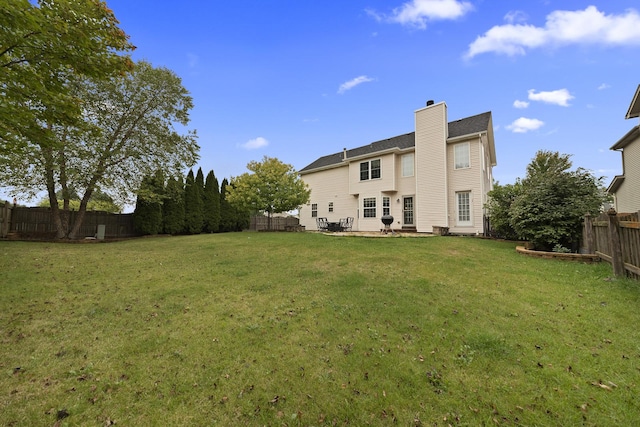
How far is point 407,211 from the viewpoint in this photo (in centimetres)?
1803

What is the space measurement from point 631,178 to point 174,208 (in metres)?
26.3

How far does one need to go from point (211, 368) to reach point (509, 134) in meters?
24.1

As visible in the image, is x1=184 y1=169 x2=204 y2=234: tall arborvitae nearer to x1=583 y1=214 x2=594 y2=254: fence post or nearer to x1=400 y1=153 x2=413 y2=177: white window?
x1=400 y1=153 x2=413 y2=177: white window

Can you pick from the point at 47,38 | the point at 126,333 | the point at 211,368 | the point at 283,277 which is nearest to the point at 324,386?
the point at 211,368

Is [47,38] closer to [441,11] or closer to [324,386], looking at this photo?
[324,386]

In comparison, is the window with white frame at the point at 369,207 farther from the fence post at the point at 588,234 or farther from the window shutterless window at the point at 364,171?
the fence post at the point at 588,234

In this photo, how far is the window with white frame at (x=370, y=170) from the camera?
62.5ft

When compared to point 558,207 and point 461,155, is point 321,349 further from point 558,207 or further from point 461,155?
→ point 461,155

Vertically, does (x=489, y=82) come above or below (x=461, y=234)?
above

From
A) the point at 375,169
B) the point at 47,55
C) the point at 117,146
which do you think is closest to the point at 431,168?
the point at 375,169

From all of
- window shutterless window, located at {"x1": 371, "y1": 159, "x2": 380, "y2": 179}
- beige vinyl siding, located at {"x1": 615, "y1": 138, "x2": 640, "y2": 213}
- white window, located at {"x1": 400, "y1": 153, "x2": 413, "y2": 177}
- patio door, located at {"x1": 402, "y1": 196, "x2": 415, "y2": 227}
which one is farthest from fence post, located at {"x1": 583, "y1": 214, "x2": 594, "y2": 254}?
window shutterless window, located at {"x1": 371, "y1": 159, "x2": 380, "y2": 179}

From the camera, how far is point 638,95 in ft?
36.7

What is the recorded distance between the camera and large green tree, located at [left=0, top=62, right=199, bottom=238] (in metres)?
13.4

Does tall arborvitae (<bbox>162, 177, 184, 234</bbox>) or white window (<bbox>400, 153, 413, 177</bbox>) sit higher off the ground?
white window (<bbox>400, 153, 413, 177</bbox>)
